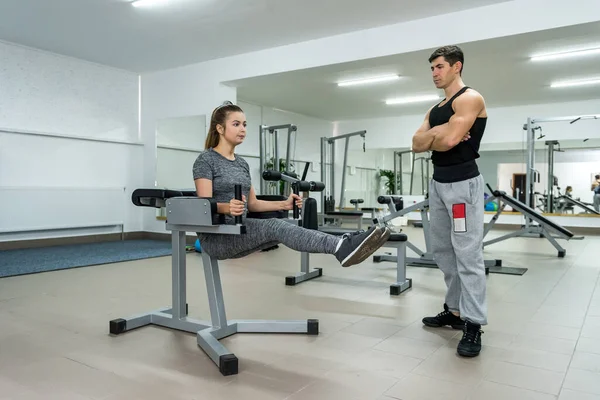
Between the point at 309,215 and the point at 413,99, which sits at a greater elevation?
the point at 413,99

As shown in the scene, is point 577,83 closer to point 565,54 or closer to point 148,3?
point 565,54

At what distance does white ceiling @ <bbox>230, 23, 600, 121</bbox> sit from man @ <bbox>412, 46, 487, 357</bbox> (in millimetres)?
2608

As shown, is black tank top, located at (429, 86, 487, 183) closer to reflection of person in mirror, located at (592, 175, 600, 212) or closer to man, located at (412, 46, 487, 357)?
man, located at (412, 46, 487, 357)

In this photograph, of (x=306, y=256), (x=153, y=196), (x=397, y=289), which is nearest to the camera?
(x=153, y=196)

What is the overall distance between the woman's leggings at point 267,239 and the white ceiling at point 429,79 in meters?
3.40

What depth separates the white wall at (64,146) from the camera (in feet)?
17.9

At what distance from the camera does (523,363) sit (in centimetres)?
194

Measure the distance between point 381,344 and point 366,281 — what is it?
160 cm

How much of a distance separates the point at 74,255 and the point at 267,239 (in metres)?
3.83

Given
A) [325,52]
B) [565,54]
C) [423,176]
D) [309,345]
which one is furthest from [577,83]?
[309,345]

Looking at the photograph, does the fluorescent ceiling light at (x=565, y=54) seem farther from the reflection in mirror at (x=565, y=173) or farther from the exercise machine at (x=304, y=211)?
the exercise machine at (x=304, y=211)

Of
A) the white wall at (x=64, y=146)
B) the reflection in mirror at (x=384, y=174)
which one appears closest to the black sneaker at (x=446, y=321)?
the white wall at (x=64, y=146)

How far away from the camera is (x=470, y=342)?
205cm

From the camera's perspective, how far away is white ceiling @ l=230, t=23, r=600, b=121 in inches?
191
